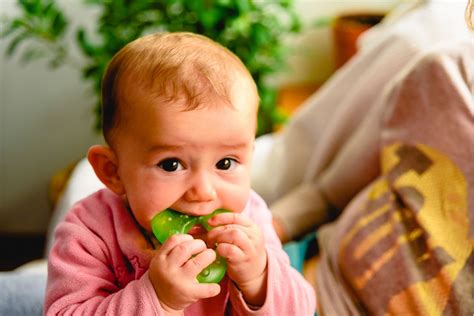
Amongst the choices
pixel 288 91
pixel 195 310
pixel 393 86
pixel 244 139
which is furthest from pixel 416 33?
pixel 288 91

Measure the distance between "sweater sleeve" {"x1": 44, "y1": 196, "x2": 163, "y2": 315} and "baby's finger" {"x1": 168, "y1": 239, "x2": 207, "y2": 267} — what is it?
5 centimetres

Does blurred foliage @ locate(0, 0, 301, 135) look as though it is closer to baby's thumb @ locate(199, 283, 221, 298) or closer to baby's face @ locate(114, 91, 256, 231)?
baby's face @ locate(114, 91, 256, 231)

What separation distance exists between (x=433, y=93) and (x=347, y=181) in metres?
0.32

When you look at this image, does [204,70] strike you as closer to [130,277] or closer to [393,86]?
[130,277]

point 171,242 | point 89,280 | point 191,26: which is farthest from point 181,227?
point 191,26

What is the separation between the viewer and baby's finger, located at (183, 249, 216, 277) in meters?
0.67

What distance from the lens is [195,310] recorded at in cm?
77

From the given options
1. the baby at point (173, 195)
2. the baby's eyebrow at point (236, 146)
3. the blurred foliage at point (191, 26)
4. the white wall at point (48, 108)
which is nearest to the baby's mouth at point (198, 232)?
the baby at point (173, 195)

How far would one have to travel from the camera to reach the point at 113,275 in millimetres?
769

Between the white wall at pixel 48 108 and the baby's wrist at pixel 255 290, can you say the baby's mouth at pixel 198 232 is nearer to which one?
the baby's wrist at pixel 255 290

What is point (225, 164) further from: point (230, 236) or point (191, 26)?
point (191, 26)

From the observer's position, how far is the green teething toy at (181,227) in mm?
698

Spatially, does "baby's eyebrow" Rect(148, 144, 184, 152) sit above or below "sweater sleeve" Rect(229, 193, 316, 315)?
above

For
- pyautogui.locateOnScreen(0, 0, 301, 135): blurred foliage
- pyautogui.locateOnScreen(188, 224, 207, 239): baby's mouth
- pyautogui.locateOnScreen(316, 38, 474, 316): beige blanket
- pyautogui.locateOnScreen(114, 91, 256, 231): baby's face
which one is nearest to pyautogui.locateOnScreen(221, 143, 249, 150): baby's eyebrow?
pyautogui.locateOnScreen(114, 91, 256, 231): baby's face
